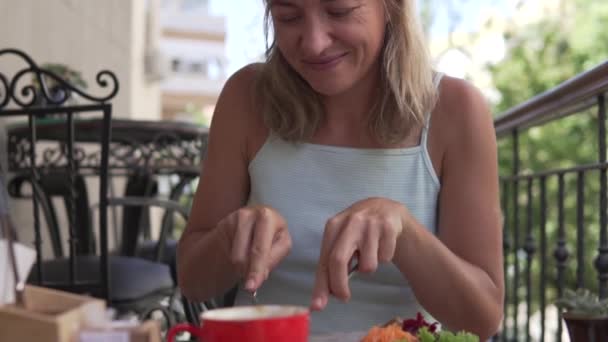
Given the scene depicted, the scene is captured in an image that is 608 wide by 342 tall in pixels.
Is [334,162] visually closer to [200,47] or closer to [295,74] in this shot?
[295,74]

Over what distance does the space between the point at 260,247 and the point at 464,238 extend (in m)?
0.54

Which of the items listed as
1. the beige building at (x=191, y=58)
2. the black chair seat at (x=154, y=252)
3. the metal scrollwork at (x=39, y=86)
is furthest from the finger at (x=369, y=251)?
the beige building at (x=191, y=58)

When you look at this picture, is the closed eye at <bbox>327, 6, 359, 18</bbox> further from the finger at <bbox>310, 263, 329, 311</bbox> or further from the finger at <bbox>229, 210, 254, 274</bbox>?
the finger at <bbox>310, 263, 329, 311</bbox>

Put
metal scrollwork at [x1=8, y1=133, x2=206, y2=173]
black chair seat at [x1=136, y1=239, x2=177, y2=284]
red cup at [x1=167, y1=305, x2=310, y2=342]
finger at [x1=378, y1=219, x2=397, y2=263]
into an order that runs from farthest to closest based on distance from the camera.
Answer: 1. black chair seat at [x1=136, y1=239, x2=177, y2=284]
2. metal scrollwork at [x1=8, y1=133, x2=206, y2=173]
3. finger at [x1=378, y1=219, x2=397, y2=263]
4. red cup at [x1=167, y1=305, x2=310, y2=342]

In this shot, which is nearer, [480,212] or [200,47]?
[480,212]

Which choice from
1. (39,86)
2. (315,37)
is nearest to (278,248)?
(315,37)

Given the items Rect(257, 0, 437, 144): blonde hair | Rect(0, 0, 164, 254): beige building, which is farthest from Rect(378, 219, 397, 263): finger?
Rect(0, 0, 164, 254): beige building

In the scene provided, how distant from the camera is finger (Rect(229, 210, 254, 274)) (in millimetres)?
907

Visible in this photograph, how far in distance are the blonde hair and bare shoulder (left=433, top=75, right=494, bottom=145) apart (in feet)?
0.08

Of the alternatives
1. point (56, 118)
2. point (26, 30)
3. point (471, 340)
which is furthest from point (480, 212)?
point (26, 30)

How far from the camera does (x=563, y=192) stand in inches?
93.4

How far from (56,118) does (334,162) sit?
1681 mm

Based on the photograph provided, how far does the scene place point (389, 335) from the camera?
0.77m

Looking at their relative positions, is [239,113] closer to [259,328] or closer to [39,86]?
[259,328]
